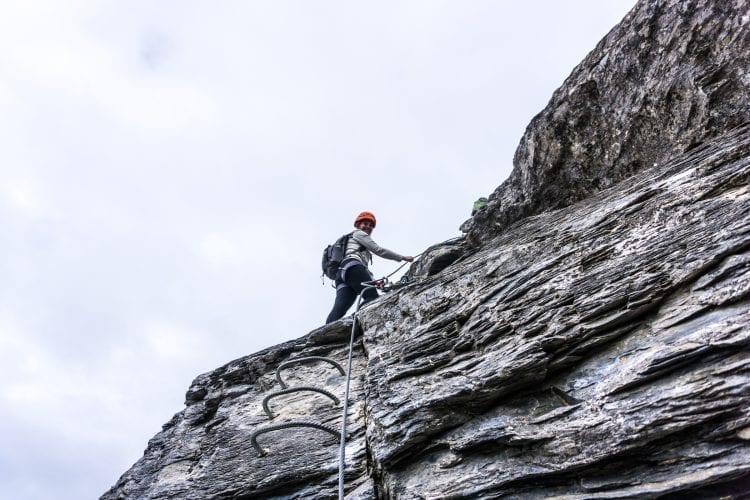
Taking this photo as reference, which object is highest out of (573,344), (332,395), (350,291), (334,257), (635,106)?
(334,257)

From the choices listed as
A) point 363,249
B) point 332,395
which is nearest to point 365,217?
point 363,249

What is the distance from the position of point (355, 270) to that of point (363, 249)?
648 mm

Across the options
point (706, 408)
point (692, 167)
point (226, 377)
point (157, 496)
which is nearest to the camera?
point (706, 408)

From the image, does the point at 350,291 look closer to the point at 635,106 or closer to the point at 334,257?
the point at 334,257

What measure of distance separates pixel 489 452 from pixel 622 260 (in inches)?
90.7

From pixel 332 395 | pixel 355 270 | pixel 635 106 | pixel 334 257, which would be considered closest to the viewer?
pixel 332 395

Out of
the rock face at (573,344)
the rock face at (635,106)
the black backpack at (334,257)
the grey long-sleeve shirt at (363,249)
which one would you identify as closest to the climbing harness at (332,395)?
the rock face at (573,344)

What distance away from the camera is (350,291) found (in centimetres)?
1107

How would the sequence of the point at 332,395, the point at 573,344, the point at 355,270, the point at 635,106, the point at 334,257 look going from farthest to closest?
the point at 334,257 < the point at 355,270 < the point at 635,106 < the point at 332,395 < the point at 573,344

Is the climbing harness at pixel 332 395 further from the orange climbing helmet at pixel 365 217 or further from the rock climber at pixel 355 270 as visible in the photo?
the orange climbing helmet at pixel 365 217

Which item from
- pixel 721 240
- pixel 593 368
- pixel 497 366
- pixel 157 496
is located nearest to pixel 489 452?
pixel 497 366

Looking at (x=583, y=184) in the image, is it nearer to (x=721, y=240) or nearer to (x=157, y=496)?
(x=721, y=240)

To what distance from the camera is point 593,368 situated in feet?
15.4

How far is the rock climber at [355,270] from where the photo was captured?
1084cm
